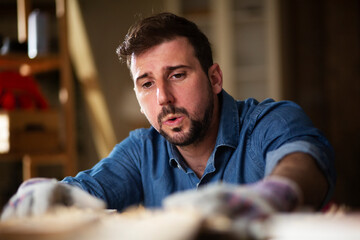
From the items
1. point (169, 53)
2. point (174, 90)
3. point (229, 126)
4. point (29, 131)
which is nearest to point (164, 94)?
point (174, 90)

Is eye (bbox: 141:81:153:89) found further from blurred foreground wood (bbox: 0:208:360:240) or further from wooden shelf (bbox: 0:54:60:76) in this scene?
wooden shelf (bbox: 0:54:60:76)

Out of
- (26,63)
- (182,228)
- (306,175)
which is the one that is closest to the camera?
(182,228)

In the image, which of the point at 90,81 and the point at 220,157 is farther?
the point at 90,81

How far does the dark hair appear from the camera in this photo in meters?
1.36

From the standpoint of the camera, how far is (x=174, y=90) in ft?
4.35

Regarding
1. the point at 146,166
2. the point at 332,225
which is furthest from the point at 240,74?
the point at 332,225

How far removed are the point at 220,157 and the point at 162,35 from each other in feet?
1.51

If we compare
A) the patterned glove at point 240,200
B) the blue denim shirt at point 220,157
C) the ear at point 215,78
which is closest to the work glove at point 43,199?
the blue denim shirt at point 220,157

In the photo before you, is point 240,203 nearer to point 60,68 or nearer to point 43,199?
point 43,199

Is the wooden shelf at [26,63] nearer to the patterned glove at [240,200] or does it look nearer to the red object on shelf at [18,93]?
the red object on shelf at [18,93]

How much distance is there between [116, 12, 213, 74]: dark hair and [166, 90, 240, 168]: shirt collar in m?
0.15

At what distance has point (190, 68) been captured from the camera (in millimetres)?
1366

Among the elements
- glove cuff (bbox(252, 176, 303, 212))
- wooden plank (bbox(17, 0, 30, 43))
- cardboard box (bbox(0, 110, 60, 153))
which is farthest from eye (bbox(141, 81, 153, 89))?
wooden plank (bbox(17, 0, 30, 43))

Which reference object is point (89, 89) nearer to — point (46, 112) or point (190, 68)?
point (46, 112)
